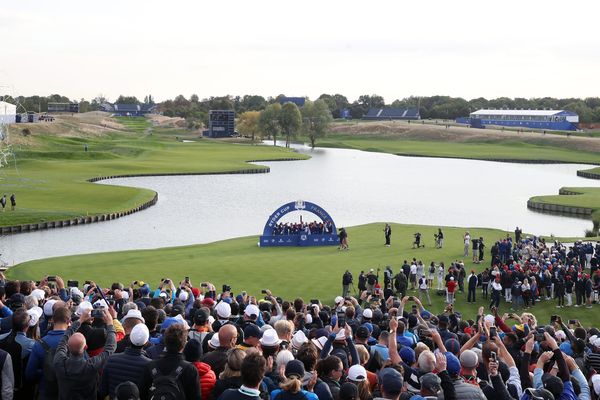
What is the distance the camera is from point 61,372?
29.6 feet

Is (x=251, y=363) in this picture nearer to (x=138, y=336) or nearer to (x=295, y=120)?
(x=138, y=336)

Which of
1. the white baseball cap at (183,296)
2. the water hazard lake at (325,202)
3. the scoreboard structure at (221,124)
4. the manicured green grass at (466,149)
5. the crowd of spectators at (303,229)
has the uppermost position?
the scoreboard structure at (221,124)

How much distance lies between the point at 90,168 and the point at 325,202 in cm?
3686

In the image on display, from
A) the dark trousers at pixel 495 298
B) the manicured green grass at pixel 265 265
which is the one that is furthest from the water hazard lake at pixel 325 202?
the dark trousers at pixel 495 298

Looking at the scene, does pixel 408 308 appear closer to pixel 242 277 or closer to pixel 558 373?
pixel 242 277

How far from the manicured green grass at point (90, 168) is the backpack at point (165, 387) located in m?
45.8

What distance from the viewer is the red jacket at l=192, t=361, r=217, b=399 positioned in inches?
347

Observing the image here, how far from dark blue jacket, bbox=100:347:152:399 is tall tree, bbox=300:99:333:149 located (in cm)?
15853

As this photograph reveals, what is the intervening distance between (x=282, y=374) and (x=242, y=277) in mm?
23599

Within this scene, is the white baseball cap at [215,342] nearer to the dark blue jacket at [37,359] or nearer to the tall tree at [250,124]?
the dark blue jacket at [37,359]

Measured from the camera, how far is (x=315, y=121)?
16850 centimetres

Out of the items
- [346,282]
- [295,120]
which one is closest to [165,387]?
[346,282]

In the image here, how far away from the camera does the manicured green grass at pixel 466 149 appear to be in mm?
138375

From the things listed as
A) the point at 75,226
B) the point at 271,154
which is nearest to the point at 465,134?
the point at 271,154
